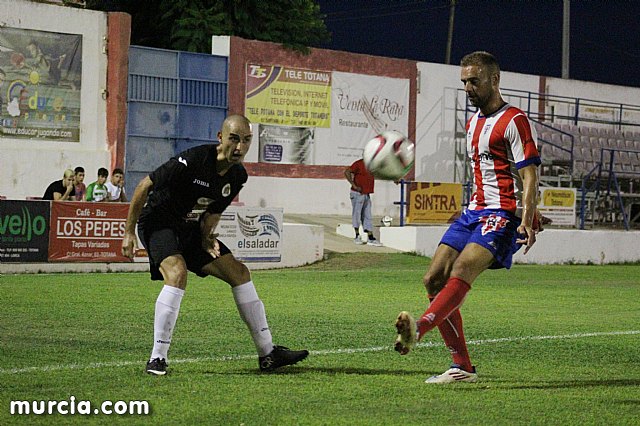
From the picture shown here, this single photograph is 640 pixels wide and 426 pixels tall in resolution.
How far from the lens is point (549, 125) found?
37.6 m

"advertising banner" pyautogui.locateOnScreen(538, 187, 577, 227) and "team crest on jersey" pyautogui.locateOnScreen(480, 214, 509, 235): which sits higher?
"team crest on jersey" pyautogui.locateOnScreen(480, 214, 509, 235)

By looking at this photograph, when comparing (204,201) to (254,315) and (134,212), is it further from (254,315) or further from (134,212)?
(254,315)

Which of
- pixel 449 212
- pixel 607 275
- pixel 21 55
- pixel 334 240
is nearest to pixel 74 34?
pixel 21 55

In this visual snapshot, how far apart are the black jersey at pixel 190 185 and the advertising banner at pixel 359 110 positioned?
86.7 feet

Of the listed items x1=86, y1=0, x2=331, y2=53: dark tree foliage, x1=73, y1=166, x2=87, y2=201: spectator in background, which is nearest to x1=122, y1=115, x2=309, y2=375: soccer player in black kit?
x1=73, y1=166, x2=87, y2=201: spectator in background

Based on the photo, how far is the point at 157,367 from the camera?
305 inches

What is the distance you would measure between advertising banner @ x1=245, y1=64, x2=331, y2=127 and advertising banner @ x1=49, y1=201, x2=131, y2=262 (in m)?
12.5

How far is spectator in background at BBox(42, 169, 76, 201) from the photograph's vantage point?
72.8ft

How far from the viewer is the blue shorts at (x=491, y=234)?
768 cm

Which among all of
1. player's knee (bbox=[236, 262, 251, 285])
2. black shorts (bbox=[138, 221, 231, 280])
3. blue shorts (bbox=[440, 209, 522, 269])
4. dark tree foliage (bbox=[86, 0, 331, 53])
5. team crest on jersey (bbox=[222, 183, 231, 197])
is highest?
dark tree foliage (bbox=[86, 0, 331, 53])

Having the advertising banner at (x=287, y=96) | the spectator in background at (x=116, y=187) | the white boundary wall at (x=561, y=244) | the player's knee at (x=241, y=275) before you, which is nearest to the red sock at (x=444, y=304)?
the player's knee at (x=241, y=275)

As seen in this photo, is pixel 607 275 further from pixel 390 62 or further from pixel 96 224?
pixel 390 62

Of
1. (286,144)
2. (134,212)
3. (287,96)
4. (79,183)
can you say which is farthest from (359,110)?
(134,212)

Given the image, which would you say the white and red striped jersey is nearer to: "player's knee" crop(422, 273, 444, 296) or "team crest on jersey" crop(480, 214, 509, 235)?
"team crest on jersey" crop(480, 214, 509, 235)
